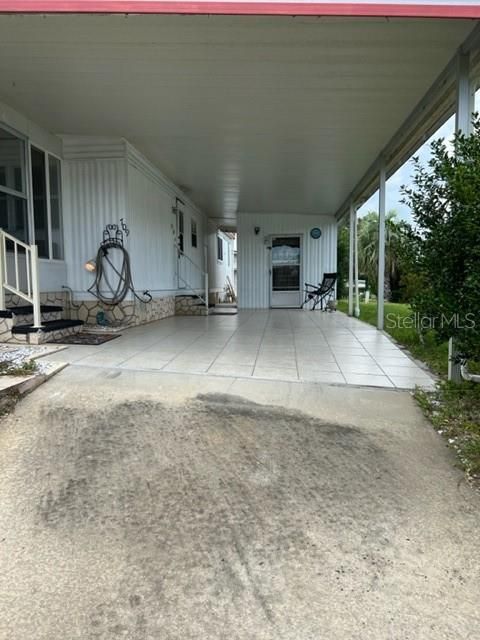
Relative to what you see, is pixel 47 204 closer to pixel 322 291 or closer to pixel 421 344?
pixel 421 344

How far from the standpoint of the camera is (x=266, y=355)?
4.07 metres

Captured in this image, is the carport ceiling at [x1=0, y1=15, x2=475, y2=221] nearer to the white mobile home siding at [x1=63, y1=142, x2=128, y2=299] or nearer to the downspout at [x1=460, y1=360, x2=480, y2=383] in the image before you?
the white mobile home siding at [x1=63, y1=142, x2=128, y2=299]

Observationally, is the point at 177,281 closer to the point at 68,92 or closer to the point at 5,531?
the point at 68,92

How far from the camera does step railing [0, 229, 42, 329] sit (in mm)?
4250

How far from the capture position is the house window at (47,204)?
541 centimetres

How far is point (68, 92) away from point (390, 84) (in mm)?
3268

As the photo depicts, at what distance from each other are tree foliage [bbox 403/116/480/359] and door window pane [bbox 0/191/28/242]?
14.3 feet

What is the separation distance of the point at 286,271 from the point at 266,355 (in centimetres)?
738

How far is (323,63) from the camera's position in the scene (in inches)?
143

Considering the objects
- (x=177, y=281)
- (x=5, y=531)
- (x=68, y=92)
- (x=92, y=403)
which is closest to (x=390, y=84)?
(x=68, y=92)

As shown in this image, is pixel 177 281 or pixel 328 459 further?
pixel 177 281

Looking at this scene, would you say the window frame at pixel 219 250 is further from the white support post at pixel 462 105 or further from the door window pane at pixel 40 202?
the white support post at pixel 462 105

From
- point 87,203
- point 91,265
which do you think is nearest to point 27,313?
point 91,265

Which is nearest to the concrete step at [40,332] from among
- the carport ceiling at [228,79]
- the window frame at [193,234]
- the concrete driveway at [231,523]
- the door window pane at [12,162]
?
the door window pane at [12,162]
